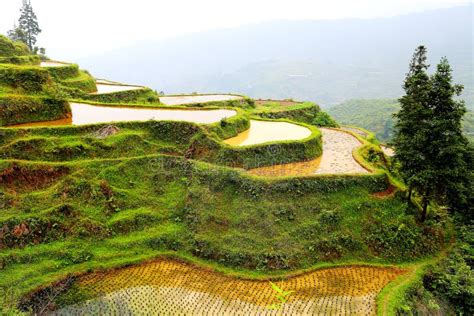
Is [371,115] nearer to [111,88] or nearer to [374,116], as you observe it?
[374,116]

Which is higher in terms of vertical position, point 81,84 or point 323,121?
point 81,84

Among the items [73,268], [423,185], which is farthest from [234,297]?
[423,185]

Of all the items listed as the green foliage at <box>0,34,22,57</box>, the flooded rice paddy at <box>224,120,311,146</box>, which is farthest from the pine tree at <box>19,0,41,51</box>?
the flooded rice paddy at <box>224,120,311,146</box>

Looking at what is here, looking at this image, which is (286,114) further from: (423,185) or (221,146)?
(423,185)

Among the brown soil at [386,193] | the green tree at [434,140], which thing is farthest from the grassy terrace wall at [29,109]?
the green tree at [434,140]

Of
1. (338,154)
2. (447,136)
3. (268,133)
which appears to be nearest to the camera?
(447,136)

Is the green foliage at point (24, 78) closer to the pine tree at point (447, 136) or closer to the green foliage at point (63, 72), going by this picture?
the green foliage at point (63, 72)

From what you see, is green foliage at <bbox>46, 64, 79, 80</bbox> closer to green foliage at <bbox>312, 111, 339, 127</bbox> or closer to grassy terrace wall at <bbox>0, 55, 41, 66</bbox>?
grassy terrace wall at <bbox>0, 55, 41, 66</bbox>

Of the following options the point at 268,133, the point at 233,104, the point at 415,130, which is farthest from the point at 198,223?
the point at 233,104
